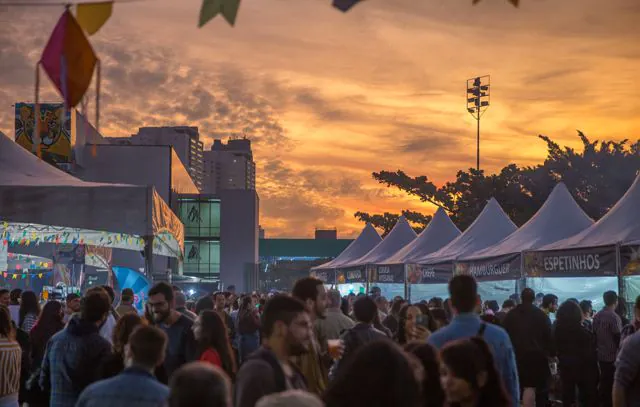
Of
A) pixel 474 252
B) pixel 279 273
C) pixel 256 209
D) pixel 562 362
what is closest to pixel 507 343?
pixel 562 362

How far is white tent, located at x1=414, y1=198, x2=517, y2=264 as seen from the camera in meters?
30.0

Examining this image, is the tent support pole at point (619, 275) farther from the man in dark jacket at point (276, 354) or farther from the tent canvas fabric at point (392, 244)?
the tent canvas fabric at point (392, 244)

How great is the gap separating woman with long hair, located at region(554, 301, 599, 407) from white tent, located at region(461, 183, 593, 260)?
818 centimetres

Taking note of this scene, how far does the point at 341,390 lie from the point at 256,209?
83.1 m

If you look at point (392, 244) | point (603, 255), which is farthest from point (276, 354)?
point (392, 244)

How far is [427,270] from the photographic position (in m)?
30.9

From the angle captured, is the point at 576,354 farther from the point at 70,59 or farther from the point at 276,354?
the point at 70,59

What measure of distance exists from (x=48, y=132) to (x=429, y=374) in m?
36.8

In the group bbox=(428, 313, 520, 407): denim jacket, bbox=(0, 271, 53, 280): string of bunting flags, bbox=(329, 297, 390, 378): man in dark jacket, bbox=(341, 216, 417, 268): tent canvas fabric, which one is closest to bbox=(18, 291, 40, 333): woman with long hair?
bbox=(329, 297, 390, 378): man in dark jacket

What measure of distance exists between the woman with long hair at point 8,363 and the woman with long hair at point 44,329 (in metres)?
2.56

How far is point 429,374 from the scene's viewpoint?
17.6 feet

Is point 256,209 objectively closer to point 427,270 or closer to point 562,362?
point 427,270

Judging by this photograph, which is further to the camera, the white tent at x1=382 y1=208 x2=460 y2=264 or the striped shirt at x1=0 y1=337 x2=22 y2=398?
the white tent at x1=382 y1=208 x2=460 y2=264

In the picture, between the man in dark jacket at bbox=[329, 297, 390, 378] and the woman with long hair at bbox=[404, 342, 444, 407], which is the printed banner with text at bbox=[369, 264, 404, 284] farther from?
the woman with long hair at bbox=[404, 342, 444, 407]
